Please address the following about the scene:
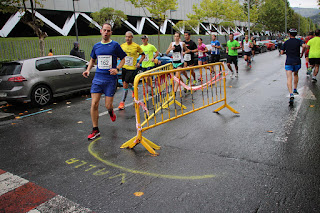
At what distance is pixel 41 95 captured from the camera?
352 inches

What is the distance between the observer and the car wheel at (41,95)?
345 inches

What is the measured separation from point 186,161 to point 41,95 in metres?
6.56

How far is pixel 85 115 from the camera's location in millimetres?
7531

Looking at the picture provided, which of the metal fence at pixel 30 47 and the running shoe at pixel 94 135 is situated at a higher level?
the metal fence at pixel 30 47

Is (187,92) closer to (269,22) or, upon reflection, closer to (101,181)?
(101,181)

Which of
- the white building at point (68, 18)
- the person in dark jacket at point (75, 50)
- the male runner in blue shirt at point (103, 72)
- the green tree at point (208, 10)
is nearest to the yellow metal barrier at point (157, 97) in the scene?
the male runner in blue shirt at point (103, 72)

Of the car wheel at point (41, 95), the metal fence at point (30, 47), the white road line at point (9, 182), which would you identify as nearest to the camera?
the white road line at point (9, 182)

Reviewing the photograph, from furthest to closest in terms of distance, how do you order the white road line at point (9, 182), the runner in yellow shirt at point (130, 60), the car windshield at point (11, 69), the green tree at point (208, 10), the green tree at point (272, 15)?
the green tree at point (272, 15)
the green tree at point (208, 10)
the car windshield at point (11, 69)
the runner in yellow shirt at point (130, 60)
the white road line at point (9, 182)

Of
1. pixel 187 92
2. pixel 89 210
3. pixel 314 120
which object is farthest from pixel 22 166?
pixel 187 92

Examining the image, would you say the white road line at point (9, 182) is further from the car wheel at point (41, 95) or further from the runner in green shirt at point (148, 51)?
the runner in green shirt at point (148, 51)

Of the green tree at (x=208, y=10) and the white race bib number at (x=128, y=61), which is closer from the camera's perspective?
the white race bib number at (x=128, y=61)

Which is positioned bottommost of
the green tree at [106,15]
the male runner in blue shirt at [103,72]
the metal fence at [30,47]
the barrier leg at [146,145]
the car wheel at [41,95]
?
the barrier leg at [146,145]

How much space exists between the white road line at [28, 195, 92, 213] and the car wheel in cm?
632

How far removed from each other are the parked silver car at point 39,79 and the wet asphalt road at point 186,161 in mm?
1588
